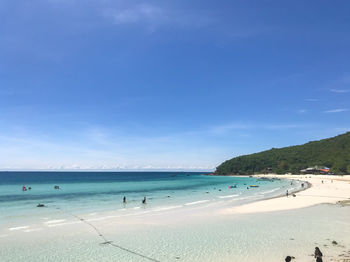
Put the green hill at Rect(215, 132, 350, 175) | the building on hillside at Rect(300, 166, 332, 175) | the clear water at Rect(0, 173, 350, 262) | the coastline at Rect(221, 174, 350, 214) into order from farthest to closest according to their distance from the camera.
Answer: the building on hillside at Rect(300, 166, 332, 175) → the green hill at Rect(215, 132, 350, 175) → the coastline at Rect(221, 174, 350, 214) → the clear water at Rect(0, 173, 350, 262)

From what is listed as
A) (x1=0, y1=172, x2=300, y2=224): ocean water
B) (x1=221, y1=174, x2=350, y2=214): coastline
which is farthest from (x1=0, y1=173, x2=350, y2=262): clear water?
(x1=0, y1=172, x2=300, y2=224): ocean water

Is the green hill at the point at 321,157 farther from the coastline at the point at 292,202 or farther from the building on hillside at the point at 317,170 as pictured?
the coastline at the point at 292,202

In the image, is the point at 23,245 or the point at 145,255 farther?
the point at 23,245

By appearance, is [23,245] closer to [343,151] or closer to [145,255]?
[145,255]

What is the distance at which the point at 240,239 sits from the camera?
17.6m

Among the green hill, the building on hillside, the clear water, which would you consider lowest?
the building on hillside

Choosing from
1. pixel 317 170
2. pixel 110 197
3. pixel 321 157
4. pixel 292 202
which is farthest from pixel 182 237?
pixel 321 157

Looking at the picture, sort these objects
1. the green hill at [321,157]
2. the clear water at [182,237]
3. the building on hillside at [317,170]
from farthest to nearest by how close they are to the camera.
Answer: the building on hillside at [317,170] < the green hill at [321,157] < the clear water at [182,237]

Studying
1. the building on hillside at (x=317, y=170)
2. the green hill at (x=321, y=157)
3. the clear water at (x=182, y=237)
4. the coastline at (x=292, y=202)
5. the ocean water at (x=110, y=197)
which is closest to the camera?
the clear water at (x=182, y=237)

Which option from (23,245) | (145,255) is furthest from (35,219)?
(145,255)

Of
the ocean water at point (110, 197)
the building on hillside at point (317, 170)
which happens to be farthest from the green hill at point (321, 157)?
the ocean water at point (110, 197)

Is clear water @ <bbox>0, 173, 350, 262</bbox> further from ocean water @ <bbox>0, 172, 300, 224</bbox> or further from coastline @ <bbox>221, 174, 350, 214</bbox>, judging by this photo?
ocean water @ <bbox>0, 172, 300, 224</bbox>

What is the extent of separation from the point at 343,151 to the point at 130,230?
161463 millimetres

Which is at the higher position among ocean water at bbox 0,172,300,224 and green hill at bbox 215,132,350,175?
green hill at bbox 215,132,350,175
